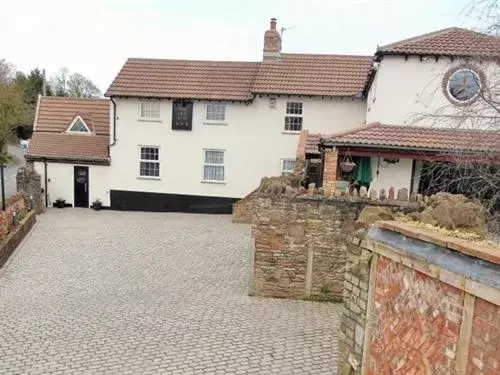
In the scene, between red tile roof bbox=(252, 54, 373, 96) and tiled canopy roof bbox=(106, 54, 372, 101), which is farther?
tiled canopy roof bbox=(106, 54, 372, 101)

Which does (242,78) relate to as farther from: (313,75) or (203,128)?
(313,75)

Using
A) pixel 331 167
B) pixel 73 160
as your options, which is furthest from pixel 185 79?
pixel 331 167

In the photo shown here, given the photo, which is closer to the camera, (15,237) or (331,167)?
(331,167)

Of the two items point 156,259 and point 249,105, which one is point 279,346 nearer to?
point 156,259

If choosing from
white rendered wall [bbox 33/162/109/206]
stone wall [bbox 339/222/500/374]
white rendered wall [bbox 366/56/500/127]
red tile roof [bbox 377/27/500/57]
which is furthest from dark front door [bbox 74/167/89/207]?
stone wall [bbox 339/222/500/374]

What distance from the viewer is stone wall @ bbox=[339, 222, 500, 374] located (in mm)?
3143

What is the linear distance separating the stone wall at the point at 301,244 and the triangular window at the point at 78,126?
61.1 ft

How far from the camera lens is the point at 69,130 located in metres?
25.5

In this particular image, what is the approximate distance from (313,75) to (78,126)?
14.2 m

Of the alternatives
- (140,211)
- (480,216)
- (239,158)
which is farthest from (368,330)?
(140,211)

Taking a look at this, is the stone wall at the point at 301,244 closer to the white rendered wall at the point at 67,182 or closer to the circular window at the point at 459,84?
the circular window at the point at 459,84

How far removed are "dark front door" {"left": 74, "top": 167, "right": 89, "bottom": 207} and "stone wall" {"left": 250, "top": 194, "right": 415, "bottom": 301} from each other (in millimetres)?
16614

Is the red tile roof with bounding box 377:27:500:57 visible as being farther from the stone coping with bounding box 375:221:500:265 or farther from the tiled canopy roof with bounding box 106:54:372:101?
the stone coping with bounding box 375:221:500:265

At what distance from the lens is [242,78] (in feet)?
76.2
